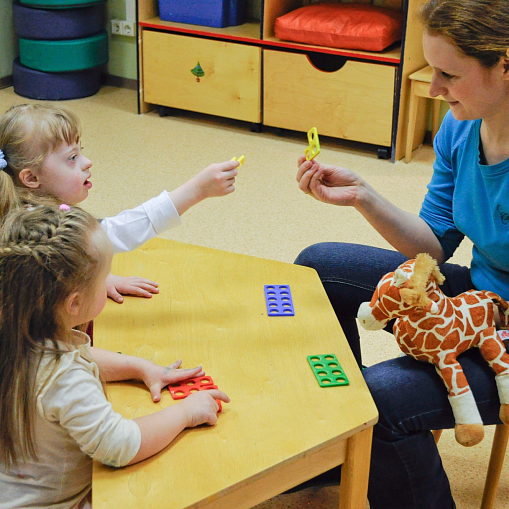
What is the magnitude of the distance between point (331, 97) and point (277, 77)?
0.27 m

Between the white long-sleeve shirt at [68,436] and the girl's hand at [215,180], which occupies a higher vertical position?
the girl's hand at [215,180]

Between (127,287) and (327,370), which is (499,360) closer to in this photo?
(327,370)

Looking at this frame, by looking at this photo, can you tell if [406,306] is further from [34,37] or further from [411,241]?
[34,37]

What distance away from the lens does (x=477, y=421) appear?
3.34 feet

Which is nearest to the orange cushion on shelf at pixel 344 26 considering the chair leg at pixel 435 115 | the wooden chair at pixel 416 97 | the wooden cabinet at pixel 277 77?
the wooden cabinet at pixel 277 77

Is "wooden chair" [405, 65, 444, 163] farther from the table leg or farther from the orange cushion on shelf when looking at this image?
the table leg

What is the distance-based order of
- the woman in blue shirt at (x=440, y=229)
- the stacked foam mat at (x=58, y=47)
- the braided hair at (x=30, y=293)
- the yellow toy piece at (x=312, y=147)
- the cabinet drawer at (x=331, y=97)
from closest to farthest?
the braided hair at (x=30, y=293) < the woman in blue shirt at (x=440, y=229) < the yellow toy piece at (x=312, y=147) < the cabinet drawer at (x=331, y=97) < the stacked foam mat at (x=58, y=47)

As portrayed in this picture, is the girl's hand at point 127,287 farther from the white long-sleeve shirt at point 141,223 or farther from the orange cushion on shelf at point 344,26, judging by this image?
the orange cushion on shelf at point 344,26

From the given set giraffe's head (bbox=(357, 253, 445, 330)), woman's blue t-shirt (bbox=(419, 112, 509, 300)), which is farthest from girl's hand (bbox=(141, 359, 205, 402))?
woman's blue t-shirt (bbox=(419, 112, 509, 300))

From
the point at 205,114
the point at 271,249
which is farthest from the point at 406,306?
the point at 205,114

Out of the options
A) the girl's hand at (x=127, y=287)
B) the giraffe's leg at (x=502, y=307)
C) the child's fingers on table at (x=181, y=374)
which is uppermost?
the giraffe's leg at (x=502, y=307)

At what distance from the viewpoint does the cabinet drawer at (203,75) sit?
310 cm

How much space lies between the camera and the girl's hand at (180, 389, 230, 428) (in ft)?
2.93

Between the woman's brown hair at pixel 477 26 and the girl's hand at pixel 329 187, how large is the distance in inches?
13.0
